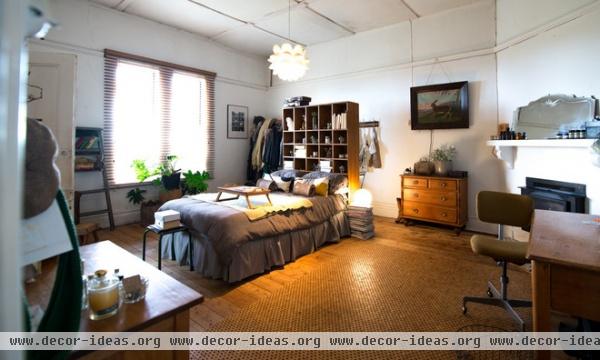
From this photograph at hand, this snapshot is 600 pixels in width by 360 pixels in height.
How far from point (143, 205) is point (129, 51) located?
7.72 ft

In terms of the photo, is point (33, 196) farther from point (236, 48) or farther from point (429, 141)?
point (236, 48)

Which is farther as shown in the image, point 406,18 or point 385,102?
point 385,102

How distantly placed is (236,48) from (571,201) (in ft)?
19.0

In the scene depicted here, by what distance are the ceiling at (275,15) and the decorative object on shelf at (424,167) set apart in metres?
2.26

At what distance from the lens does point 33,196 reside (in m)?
0.66

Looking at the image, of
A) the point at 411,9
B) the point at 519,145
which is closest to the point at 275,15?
the point at 411,9

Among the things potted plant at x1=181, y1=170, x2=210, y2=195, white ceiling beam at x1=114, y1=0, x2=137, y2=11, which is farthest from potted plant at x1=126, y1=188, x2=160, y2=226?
white ceiling beam at x1=114, y1=0, x2=137, y2=11

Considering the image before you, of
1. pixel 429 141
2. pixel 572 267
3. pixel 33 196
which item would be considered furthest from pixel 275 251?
pixel 429 141

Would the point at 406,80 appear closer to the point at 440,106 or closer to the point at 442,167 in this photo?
the point at 440,106

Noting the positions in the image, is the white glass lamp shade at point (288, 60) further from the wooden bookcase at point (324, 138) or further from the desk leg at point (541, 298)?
the desk leg at point (541, 298)

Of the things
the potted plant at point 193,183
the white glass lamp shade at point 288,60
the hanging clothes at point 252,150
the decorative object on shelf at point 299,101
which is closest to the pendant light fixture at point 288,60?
the white glass lamp shade at point 288,60

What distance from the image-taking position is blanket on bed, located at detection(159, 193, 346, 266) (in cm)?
263

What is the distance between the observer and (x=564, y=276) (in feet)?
4.22

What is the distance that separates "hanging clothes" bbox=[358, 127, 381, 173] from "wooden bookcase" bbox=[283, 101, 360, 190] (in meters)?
0.78
